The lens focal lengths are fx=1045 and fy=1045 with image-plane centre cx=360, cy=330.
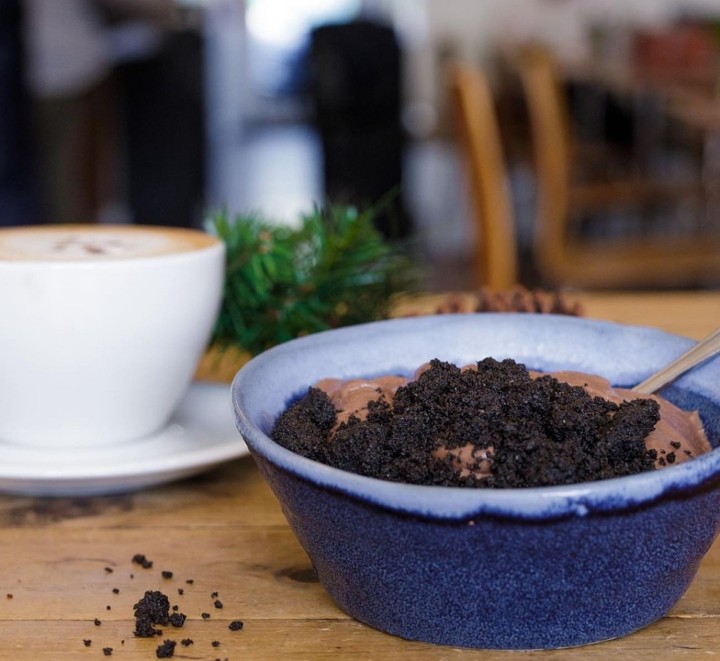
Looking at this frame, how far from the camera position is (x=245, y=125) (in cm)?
809

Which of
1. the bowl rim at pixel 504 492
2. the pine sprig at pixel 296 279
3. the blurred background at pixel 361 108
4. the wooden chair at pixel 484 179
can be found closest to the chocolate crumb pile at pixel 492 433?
the bowl rim at pixel 504 492

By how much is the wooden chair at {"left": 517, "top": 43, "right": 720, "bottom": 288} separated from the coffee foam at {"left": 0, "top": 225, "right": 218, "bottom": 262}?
1796mm

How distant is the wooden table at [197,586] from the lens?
1.80 feet

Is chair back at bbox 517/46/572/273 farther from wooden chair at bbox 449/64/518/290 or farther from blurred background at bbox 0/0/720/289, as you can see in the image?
wooden chair at bbox 449/64/518/290

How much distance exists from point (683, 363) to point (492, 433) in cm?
19

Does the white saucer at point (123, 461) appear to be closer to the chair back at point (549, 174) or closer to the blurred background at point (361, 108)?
the blurred background at point (361, 108)

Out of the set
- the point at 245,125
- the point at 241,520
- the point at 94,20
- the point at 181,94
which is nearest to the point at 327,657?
the point at 241,520

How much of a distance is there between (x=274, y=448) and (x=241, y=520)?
0.76ft

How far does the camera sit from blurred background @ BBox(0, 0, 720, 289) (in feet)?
10.8

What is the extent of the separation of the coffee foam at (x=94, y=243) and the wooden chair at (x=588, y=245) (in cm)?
180

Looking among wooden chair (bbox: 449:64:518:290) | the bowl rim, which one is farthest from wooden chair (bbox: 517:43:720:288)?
the bowl rim

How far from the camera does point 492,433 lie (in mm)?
519

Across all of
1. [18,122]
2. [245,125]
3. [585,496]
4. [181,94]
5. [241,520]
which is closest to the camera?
[585,496]

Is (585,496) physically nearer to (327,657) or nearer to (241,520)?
(327,657)
